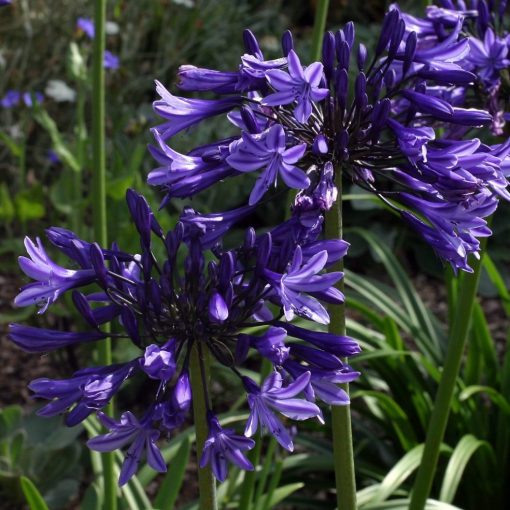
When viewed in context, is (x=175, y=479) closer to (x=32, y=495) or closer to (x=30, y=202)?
(x=32, y=495)

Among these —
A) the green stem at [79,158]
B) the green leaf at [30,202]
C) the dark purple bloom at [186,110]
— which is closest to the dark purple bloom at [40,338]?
the dark purple bloom at [186,110]

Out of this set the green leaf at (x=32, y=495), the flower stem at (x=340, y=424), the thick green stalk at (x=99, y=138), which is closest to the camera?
the flower stem at (x=340, y=424)

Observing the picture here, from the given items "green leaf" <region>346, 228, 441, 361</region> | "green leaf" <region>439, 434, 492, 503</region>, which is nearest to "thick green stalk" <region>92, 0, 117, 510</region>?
"green leaf" <region>439, 434, 492, 503</region>

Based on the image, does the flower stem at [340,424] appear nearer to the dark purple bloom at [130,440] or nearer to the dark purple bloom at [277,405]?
the dark purple bloom at [277,405]

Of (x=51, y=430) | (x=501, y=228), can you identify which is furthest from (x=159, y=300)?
(x=501, y=228)

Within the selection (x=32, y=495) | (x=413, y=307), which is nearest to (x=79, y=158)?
(x=413, y=307)
